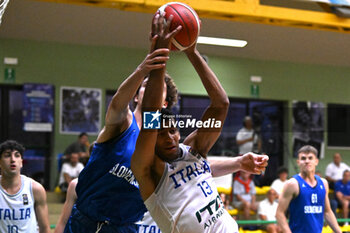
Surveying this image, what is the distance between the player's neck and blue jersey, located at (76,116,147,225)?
2360mm

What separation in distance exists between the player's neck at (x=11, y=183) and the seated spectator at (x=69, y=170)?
3.86 m

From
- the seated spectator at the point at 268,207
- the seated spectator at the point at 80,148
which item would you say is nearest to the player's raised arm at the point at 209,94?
the seated spectator at the point at 268,207

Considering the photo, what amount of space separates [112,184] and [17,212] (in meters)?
2.55

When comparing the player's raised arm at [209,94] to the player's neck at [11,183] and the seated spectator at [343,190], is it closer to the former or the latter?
the player's neck at [11,183]

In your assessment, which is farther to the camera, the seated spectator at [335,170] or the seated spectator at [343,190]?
the seated spectator at [335,170]

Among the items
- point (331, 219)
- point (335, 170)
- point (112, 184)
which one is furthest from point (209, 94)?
point (335, 170)

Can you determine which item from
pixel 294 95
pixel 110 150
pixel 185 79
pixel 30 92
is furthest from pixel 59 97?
pixel 110 150

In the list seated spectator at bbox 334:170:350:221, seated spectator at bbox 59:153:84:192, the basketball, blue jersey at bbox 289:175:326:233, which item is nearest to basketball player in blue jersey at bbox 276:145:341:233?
blue jersey at bbox 289:175:326:233

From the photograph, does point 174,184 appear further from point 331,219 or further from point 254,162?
point 331,219

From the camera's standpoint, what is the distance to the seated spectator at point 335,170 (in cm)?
1165

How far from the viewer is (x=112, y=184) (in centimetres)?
345

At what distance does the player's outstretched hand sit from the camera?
10.3ft

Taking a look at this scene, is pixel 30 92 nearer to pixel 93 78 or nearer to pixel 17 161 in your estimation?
pixel 93 78

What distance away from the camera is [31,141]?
10.8 metres
